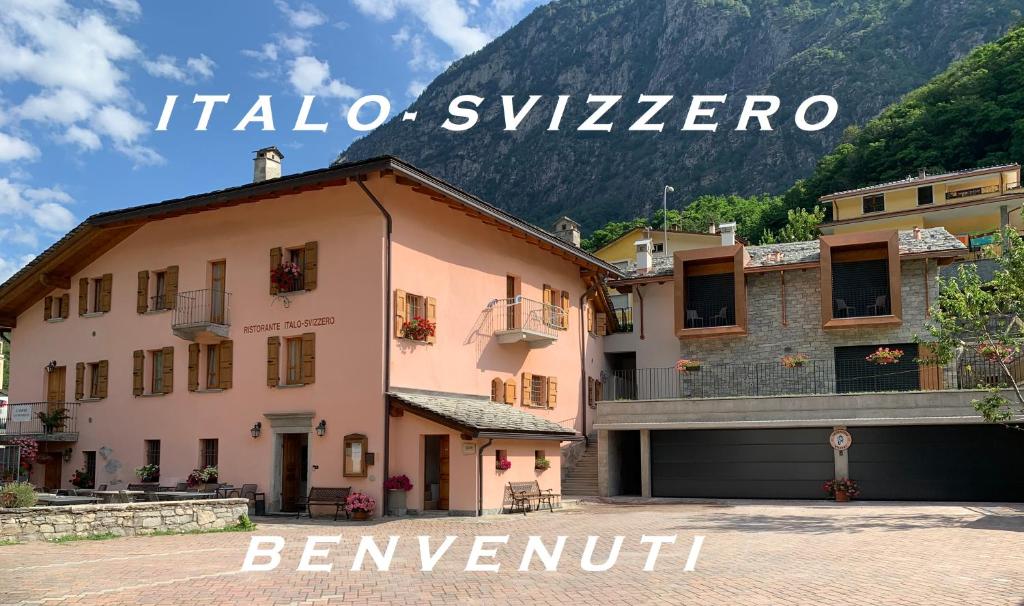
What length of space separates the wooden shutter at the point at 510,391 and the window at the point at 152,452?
9.79 meters

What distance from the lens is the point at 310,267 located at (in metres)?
22.5

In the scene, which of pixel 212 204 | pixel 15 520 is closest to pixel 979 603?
pixel 15 520

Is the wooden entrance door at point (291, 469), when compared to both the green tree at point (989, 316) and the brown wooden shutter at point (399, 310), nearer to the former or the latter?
the brown wooden shutter at point (399, 310)

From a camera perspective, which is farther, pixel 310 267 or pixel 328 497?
pixel 310 267

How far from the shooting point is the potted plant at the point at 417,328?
21.8 metres

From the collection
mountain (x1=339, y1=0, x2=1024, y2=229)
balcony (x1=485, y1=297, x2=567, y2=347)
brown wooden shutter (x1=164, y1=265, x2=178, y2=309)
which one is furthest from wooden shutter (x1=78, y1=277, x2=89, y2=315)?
mountain (x1=339, y1=0, x2=1024, y2=229)

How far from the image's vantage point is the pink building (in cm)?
2130

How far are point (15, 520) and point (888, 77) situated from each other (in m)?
93.7

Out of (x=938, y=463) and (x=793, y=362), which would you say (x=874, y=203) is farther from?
(x=938, y=463)

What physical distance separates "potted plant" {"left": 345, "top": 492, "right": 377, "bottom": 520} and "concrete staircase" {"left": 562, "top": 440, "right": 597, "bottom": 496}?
29.9 feet

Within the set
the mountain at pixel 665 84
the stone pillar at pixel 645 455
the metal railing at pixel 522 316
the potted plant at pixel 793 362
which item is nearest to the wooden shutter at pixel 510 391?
the metal railing at pixel 522 316

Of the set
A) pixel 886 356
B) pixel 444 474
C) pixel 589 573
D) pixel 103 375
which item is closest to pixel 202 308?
pixel 103 375

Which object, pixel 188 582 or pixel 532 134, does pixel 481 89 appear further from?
pixel 188 582

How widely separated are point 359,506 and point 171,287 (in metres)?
9.55
